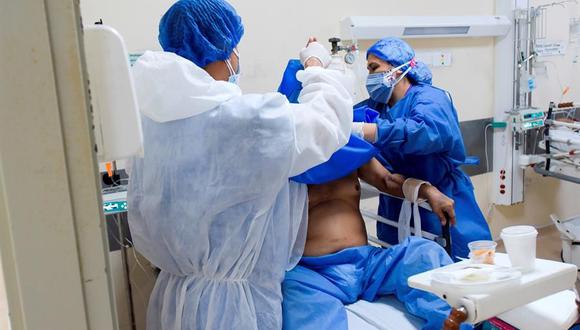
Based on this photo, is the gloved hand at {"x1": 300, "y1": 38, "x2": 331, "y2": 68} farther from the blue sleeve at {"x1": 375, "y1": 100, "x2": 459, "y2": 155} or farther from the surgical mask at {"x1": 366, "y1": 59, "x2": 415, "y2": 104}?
the surgical mask at {"x1": 366, "y1": 59, "x2": 415, "y2": 104}

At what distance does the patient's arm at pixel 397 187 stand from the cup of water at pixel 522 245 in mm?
759

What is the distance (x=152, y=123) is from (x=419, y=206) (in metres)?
1.29

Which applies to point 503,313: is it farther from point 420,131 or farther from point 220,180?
point 420,131

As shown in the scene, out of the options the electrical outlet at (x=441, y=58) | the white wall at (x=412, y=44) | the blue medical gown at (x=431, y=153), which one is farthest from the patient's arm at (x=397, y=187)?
the electrical outlet at (x=441, y=58)

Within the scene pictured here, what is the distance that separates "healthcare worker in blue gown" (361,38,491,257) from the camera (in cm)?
200

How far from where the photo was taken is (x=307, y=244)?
169cm

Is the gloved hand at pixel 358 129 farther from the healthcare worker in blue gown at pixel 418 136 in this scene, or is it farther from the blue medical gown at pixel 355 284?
the blue medical gown at pixel 355 284

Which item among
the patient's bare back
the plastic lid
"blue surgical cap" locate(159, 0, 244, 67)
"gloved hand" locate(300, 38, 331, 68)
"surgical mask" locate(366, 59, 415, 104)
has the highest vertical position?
"blue surgical cap" locate(159, 0, 244, 67)

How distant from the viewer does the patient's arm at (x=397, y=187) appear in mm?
1972

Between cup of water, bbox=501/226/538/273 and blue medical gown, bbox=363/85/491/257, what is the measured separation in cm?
82

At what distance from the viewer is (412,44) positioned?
325 cm

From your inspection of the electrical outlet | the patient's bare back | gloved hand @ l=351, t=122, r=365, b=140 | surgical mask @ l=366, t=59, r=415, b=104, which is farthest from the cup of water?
the electrical outlet

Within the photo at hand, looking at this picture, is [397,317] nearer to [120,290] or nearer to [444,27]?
[120,290]

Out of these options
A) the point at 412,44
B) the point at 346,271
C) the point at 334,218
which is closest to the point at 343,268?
the point at 346,271
